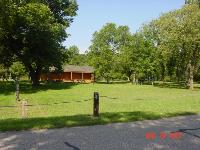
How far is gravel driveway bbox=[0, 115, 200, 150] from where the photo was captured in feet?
28.2

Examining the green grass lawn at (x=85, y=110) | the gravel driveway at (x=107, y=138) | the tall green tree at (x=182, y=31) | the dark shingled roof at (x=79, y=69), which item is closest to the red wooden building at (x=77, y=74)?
the dark shingled roof at (x=79, y=69)

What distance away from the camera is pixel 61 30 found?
4828cm

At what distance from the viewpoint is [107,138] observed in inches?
379

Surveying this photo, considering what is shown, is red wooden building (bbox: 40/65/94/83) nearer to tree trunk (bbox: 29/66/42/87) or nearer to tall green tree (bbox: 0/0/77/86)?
tree trunk (bbox: 29/66/42/87)

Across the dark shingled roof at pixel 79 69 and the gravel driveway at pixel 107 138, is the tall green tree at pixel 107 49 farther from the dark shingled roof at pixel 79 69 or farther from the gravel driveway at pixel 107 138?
the gravel driveway at pixel 107 138

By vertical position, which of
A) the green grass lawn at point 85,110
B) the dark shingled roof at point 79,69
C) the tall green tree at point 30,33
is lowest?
the green grass lawn at point 85,110

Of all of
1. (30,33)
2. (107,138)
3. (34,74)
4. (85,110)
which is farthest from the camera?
(34,74)

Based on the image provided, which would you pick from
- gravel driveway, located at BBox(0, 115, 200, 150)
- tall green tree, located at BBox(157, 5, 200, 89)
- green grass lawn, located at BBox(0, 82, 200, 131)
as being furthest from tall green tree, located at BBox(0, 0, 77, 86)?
gravel driveway, located at BBox(0, 115, 200, 150)

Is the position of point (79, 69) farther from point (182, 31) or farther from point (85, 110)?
point (85, 110)

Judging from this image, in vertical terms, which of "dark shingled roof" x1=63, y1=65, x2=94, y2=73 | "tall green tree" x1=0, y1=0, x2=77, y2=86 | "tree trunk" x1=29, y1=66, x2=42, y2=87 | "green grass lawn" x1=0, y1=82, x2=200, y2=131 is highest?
"tall green tree" x1=0, y1=0, x2=77, y2=86

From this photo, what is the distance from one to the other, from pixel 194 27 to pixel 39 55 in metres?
23.3

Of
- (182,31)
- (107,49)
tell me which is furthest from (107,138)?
(107,49)

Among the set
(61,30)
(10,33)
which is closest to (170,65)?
(61,30)

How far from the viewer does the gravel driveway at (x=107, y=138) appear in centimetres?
861
